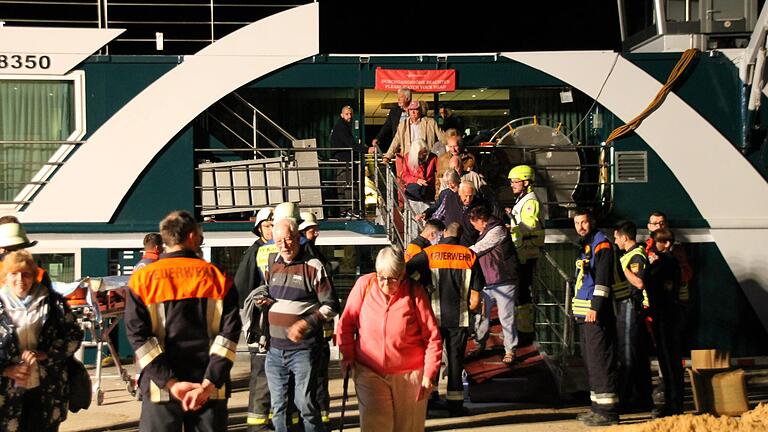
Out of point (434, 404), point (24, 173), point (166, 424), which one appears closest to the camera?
point (166, 424)

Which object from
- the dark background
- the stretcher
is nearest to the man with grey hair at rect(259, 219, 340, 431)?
the stretcher

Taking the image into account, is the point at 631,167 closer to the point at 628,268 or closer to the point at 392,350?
the point at 628,268

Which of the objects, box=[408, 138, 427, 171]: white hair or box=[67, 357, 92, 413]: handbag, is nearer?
box=[67, 357, 92, 413]: handbag

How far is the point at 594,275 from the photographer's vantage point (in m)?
10.4

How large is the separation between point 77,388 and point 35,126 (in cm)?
805

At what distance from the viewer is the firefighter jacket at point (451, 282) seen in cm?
1057

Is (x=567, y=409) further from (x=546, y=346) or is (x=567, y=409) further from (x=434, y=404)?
(x=546, y=346)

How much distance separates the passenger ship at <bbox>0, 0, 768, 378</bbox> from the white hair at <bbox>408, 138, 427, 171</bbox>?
15.1 inches

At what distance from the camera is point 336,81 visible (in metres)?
14.8

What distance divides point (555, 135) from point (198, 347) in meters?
9.53

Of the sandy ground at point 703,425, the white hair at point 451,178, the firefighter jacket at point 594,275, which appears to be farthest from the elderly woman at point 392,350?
the white hair at point 451,178

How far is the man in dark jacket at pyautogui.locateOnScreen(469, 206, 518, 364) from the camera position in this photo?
1163 cm

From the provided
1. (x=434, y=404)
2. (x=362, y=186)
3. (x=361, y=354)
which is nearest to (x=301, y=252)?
(x=361, y=354)

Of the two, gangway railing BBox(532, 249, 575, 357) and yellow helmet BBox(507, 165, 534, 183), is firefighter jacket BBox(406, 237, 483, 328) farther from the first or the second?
gangway railing BBox(532, 249, 575, 357)
